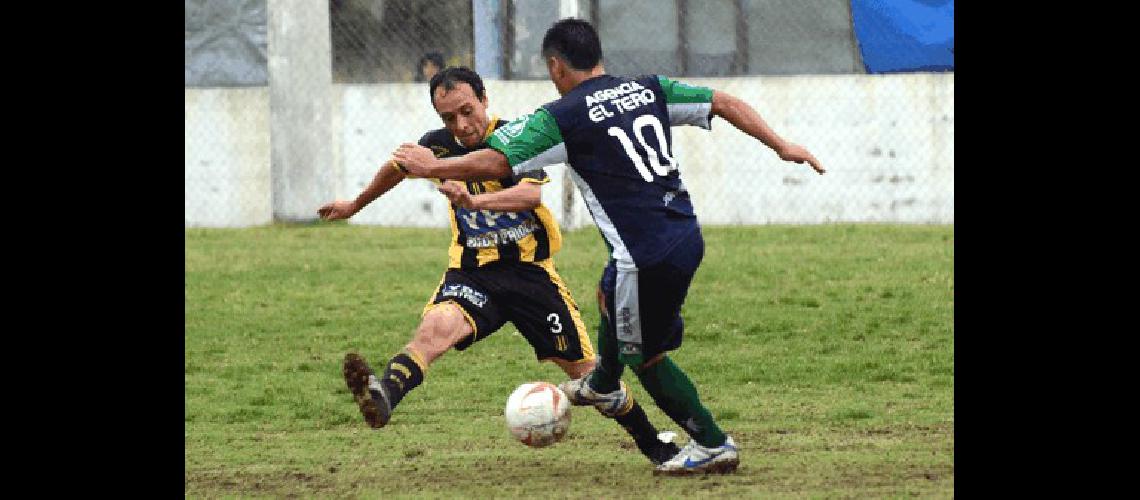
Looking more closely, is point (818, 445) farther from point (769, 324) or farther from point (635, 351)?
point (769, 324)

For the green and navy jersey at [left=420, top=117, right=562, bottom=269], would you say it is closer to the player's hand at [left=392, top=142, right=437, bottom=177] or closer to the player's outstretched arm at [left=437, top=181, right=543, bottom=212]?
the player's outstretched arm at [left=437, top=181, right=543, bottom=212]

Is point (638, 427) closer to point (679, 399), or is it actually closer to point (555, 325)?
point (679, 399)

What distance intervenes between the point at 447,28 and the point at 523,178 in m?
12.1

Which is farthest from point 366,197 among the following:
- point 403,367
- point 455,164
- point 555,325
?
point 455,164

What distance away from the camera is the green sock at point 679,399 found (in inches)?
339

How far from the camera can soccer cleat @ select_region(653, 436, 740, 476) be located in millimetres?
8766

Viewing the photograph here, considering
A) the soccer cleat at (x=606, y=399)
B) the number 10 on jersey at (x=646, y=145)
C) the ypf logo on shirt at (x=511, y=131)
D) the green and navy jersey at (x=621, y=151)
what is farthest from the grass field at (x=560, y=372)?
the ypf logo on shirt at (x=511, y=131)

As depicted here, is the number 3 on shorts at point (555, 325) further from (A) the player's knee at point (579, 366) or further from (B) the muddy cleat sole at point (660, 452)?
(B) the muddy cleat sole at point (660, 452)

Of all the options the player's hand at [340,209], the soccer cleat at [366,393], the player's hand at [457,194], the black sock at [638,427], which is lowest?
the black sock at [638,427]

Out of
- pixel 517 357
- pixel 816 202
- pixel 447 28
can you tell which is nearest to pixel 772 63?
pixel 816 202

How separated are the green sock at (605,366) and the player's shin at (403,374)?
0.81m

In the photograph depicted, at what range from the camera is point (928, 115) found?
1964 centimetres

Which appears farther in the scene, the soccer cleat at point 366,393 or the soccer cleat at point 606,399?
the soccer cleat at point 606,399

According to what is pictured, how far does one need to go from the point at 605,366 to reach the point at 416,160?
1.47 m
